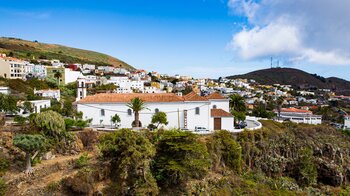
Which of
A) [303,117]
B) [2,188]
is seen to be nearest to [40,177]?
[2,188]

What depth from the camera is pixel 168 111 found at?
32969 mm

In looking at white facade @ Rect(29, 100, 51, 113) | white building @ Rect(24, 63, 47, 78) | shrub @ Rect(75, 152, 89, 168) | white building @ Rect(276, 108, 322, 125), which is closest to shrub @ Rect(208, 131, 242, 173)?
shrub @ Rect(75, 152, 89, 168)

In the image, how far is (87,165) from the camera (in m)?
21.5

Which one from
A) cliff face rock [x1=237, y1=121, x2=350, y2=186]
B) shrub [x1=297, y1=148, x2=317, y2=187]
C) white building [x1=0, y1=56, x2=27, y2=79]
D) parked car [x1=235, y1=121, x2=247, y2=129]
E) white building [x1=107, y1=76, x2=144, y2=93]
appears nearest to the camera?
shrub [x1=297, y1=148, x2=317, y2=187]

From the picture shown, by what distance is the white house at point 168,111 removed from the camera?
Answer: 32.7 m

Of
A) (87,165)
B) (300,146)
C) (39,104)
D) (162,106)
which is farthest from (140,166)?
(39,104)

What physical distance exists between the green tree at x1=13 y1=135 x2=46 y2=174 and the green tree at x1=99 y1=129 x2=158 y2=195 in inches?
190

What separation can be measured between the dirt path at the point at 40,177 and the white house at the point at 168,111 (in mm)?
11759

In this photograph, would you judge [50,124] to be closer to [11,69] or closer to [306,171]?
[306,171]

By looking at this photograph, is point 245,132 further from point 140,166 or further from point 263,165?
point 140,166

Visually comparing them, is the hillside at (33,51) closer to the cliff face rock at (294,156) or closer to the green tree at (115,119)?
the green tree at (115,119)

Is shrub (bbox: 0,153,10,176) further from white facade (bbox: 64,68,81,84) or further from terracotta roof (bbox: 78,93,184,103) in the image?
white facade (bbox: 64,68,81,84)

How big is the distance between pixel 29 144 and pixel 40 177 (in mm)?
2989

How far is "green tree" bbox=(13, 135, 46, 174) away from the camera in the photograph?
1881cm
